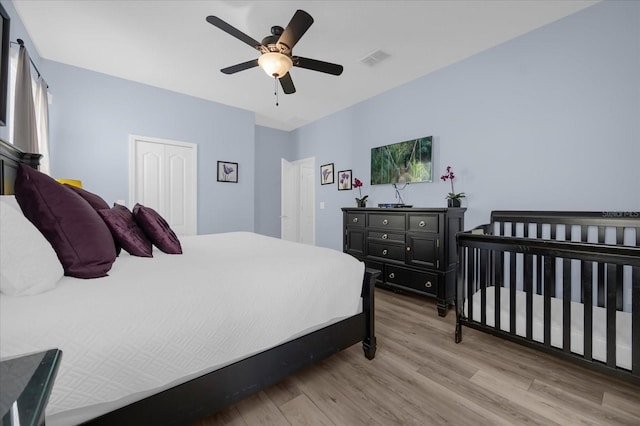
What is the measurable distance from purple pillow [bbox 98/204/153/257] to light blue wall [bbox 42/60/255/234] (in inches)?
90.2

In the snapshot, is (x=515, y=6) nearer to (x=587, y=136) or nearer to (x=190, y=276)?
(x=587, y=136)

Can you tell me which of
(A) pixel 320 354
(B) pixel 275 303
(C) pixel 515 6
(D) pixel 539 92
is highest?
(C) pixel 515 6

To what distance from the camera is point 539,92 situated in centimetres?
245

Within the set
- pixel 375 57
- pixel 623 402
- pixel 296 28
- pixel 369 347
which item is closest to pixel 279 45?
pixel 296 28

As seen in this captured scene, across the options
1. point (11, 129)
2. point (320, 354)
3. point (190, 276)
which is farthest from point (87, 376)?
point (11, 129)

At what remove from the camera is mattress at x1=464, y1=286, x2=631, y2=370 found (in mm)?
1388

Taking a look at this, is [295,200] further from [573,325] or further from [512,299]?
[573,325]

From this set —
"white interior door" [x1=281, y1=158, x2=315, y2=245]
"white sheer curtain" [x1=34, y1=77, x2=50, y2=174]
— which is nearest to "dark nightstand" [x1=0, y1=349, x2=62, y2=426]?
"white sheer curtain" [x1=34, y1=77, x2=50, y2=174]

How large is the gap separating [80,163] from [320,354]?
3.75 meters

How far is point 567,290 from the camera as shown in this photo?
146 centimetres

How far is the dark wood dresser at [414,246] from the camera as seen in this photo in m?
2.63

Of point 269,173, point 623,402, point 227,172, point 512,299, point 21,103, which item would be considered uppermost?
point 21,103

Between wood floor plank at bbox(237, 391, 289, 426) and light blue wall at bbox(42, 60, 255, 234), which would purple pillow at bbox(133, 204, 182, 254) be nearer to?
wood floor plank at bbox(237, 391, 289, 426)

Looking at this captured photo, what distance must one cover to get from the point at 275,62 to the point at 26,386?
90.5 inches
